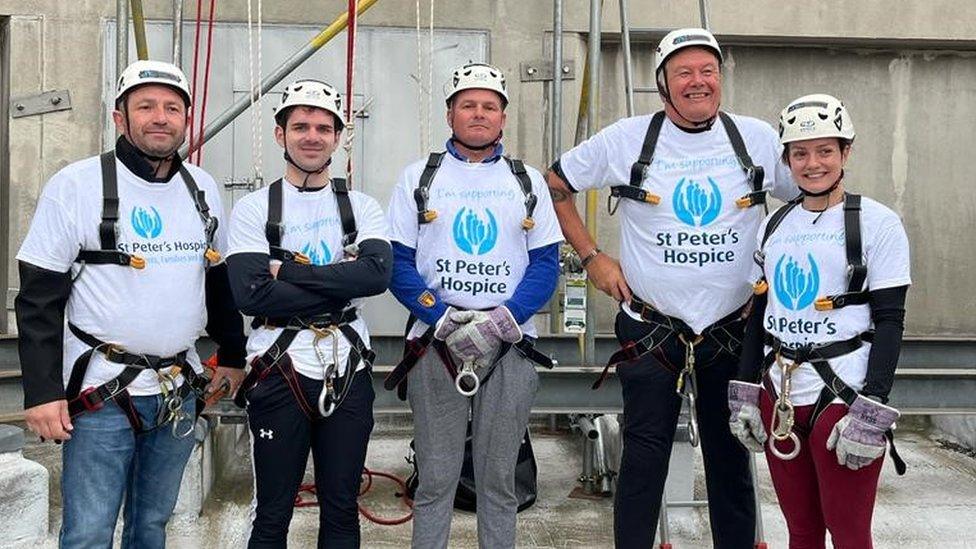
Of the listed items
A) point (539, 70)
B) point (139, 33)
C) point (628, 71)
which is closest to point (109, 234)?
point (139, 33)

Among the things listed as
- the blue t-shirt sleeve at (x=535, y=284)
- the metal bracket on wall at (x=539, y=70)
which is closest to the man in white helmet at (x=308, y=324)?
the blue t-shirt sleeve at (x=535, y=284)

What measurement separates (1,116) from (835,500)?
23.8 feet

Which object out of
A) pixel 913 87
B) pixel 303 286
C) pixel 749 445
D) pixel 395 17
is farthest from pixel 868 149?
pixel 303 286

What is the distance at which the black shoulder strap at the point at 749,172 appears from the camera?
13.0 feet

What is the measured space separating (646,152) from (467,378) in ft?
→ 3.90

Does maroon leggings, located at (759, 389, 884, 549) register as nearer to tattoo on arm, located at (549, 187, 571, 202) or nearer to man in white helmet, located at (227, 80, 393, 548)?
tattoo on arm, located at (549, 187, 571, 202)

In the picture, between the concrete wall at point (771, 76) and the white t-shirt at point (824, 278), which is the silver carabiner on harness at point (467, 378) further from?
the concrete wall at point (771, 76)

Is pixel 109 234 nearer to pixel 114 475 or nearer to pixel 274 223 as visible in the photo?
pixel 274 223

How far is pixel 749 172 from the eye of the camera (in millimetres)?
3973

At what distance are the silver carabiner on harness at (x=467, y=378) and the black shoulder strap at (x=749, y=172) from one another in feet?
4.17

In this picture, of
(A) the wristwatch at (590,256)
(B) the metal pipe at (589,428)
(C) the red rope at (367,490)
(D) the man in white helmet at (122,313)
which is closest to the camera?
(D) the man in white helmet at (122,313)

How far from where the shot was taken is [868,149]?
869cm

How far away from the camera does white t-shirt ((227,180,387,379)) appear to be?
3.69 metres

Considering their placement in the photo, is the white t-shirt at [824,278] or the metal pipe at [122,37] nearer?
the white t-shirt at [824,278]
